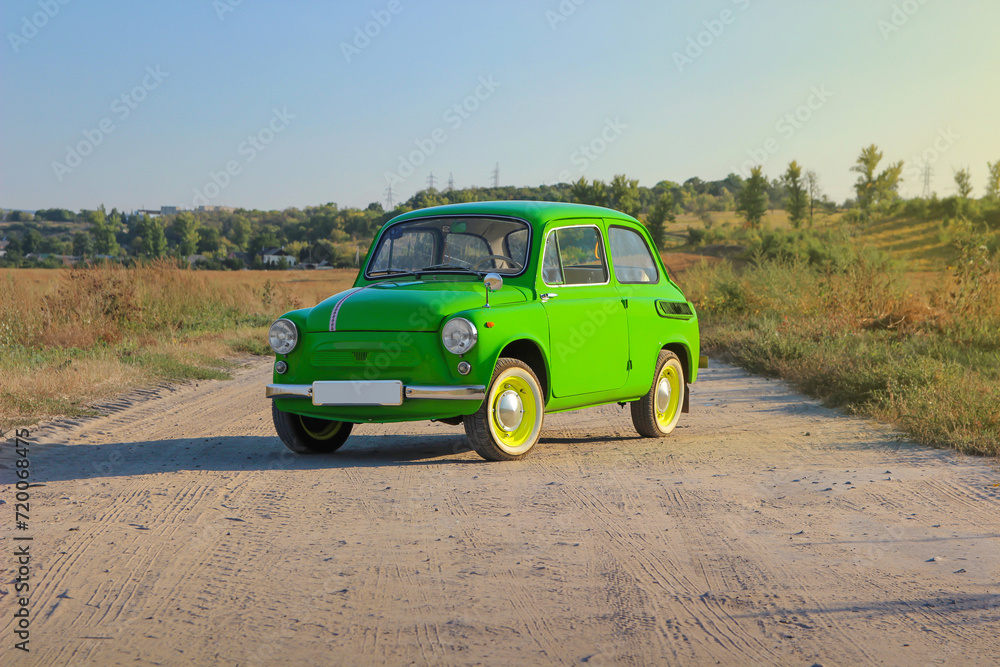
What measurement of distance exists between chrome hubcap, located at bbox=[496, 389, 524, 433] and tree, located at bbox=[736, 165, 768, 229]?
243 ft

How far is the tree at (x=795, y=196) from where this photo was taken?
7950cm

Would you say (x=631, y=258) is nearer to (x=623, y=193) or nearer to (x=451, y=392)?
(x=451, y=392)

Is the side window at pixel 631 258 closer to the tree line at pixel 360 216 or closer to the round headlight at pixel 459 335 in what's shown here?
the round headlight at pixel 459 335

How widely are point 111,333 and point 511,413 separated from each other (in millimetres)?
12814

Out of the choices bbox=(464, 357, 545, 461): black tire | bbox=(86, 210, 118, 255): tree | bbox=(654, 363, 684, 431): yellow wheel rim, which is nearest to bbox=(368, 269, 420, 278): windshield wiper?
bbox=(464, 357, 545, 461): black tire

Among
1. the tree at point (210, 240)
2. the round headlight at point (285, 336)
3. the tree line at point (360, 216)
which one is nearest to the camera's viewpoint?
the round headlight at point (285, 336)

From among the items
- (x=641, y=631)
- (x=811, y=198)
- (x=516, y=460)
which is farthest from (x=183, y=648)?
(x=811, y=198)

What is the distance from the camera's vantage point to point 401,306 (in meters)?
7.21

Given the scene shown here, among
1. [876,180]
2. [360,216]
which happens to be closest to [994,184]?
[876,180]

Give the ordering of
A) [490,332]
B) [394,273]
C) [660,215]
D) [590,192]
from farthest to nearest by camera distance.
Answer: [660,215] < [590,192] < [394,273] < [490,332]

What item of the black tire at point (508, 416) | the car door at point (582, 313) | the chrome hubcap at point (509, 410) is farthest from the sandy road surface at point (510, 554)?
the car door at point (582, 313)

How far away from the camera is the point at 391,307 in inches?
285

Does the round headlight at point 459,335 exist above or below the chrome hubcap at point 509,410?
above

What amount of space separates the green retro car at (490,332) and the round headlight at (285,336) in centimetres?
1
